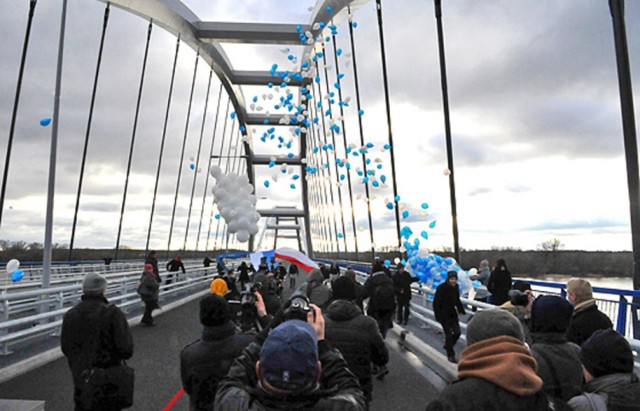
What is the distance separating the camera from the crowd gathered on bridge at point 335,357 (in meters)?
2.06

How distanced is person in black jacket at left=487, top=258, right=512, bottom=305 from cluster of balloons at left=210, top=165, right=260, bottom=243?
47.1ft

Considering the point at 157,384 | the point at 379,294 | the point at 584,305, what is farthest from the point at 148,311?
the point at 584,305

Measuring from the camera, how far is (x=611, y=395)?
8.40 ft

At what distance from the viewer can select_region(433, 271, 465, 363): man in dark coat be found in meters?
8.29

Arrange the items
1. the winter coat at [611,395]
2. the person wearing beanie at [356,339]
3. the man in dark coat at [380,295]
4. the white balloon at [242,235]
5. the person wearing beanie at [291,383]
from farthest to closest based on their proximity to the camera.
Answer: the white balloon at [242,235] → the man in dark coat at [380,295] → the person wearing beanie at [356,339] → the winter coat at [611,395] → the person wearing beanie at [291,383]

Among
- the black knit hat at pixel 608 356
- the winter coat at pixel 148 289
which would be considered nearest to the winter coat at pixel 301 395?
the black knit hat at pixel 608 356

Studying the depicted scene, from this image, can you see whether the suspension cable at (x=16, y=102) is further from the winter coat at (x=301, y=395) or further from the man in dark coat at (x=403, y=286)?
the winter coat at (x=301, y=395)

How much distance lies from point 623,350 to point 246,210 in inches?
849

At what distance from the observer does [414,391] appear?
686 centimetres

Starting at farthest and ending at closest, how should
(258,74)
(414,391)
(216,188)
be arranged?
(258,74), (216,188), (414,391)

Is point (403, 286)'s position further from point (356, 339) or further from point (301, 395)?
point (301, 395)

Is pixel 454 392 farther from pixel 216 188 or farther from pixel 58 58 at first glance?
pixel 216 188

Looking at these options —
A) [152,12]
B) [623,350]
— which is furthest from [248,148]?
[623,350]

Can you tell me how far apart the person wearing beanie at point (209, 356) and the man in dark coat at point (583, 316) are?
8.94 feet
